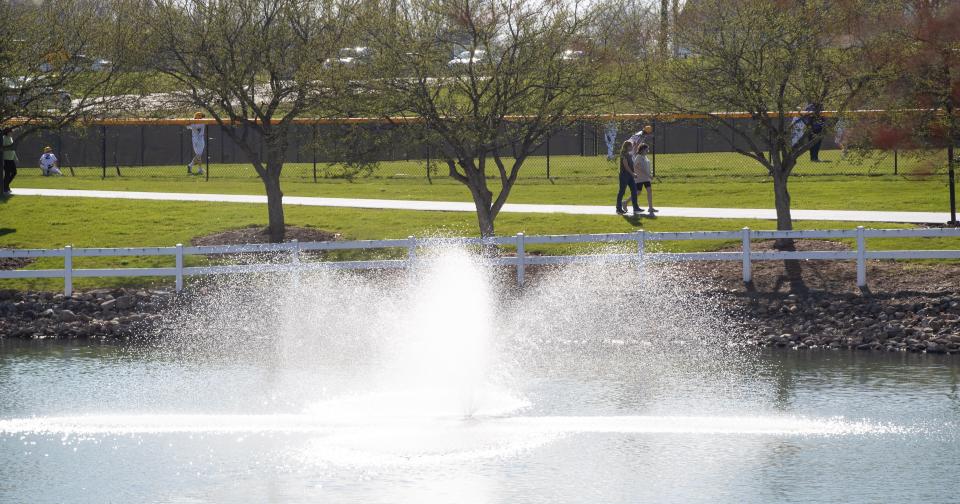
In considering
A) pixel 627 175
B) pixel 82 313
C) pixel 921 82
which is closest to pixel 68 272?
pixel 82 313

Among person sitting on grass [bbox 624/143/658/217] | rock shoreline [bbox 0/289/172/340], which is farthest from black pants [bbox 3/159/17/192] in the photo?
person sitting on grass [bbox 624/143/658/217]

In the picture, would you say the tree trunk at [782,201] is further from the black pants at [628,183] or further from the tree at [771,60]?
the black pants at [628,183]

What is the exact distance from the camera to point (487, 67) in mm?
29516

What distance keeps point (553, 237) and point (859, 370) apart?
24.3 feet

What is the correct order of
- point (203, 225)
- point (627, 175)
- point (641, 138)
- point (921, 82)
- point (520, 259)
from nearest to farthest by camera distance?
point (921, 82), point (520, 259), point (627, 175), point (641, 138), point (203, 225)

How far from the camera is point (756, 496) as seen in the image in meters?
15.3

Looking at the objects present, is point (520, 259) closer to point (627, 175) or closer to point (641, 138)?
point (627, 175)

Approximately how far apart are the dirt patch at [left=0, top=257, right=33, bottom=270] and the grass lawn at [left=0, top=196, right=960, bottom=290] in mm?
302

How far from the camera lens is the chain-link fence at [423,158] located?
4316 centimetres

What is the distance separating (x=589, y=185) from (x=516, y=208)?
228 inches

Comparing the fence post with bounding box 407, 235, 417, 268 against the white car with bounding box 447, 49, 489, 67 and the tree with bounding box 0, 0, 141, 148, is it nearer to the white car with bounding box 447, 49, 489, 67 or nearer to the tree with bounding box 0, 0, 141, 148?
the white car with bounding box 447, 49, 489, 67

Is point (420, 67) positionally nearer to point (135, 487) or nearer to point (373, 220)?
point (373, 220)

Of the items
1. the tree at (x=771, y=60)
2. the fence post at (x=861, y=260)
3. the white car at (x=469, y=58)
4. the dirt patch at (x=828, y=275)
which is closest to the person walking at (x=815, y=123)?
the tree at (x=771, y=60)

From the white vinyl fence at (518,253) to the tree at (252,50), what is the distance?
3.48m
